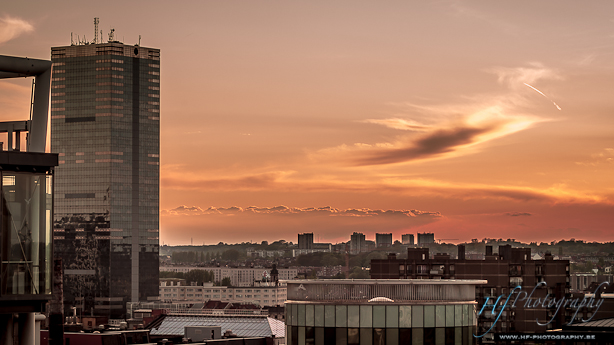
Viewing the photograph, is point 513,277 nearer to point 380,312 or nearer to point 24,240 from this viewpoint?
point 380,312

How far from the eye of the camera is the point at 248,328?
151 m

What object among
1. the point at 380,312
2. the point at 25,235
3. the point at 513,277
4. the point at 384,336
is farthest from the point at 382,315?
the point at 513,277

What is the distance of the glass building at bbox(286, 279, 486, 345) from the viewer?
5222 cm

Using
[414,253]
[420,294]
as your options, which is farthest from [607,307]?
[420,294]

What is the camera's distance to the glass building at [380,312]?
52219mm

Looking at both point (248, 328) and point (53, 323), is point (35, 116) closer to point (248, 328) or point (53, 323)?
point (53, 323)

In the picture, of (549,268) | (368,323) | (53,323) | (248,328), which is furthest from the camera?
(549,268)

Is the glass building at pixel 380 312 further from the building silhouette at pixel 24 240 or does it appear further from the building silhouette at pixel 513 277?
the building silhouette at pixel 513 277

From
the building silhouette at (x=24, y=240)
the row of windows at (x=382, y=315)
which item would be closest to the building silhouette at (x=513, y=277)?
the row of windows at (x=382, y=315)

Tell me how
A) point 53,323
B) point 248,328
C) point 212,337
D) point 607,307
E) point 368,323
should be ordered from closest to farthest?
point 368,323
point 53,323
point 212,337
point 248,328
point 607,307

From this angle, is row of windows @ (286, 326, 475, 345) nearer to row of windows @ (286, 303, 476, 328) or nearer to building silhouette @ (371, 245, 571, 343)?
row of windows @ (286, 303, 476, 328)

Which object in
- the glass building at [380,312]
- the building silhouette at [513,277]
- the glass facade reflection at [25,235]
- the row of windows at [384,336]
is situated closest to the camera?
the glass facade reflection at [25,235]

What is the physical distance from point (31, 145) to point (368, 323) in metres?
27.2

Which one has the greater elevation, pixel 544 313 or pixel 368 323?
pixel 368 323
